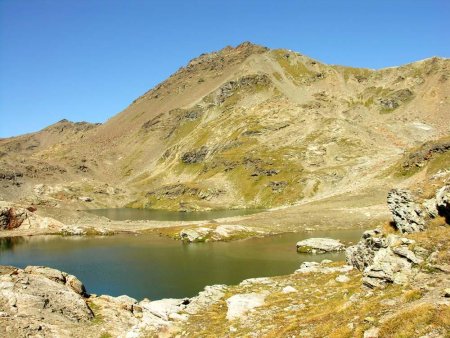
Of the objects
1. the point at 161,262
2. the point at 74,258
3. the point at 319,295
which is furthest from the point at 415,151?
the point at 319,295

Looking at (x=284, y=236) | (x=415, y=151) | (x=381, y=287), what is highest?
(x=415, y=151)

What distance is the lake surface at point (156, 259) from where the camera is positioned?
255 feet

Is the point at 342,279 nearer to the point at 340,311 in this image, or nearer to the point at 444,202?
the point at 444,202

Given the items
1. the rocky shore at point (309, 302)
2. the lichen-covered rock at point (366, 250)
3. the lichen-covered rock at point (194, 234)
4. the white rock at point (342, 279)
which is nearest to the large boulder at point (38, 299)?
the rocky shore at point (309, 302)

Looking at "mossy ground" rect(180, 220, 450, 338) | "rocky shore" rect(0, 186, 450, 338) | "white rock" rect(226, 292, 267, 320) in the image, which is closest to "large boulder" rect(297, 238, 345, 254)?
"rocky shore" rect(0, 186, 450, 338)

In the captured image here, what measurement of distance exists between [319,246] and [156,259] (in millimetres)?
40346

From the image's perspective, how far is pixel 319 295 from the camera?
1535 inches

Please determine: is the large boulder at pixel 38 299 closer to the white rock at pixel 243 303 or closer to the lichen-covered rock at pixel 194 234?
the white rock at pixel 243 303

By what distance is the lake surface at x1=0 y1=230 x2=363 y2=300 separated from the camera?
7775cm

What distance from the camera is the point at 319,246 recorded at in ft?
324

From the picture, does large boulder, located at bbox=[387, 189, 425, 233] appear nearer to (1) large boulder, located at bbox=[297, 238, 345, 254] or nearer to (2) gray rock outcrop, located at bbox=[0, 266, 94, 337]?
(2) gray rock outcrop, located at bbox=[0, 266, 94, 337]

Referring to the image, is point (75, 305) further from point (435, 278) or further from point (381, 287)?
point (435, 278)

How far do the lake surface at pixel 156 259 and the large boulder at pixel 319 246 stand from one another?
289cm

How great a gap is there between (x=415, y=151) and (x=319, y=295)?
16916 centimetres
